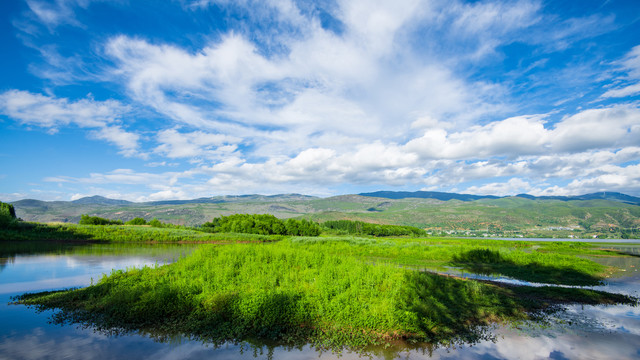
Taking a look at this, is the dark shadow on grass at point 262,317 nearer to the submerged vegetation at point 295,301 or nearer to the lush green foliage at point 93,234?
the submerged vegetation at point 295,301

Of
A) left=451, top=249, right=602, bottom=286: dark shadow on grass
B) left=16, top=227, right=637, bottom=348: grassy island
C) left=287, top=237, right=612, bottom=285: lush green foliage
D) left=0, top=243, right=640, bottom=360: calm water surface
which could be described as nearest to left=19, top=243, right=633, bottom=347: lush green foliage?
left=16, top=227, right=637, bottom=348: grassy island

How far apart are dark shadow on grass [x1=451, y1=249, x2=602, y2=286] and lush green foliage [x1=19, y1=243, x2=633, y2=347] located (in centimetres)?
532

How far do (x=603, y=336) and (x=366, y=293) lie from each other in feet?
28.0

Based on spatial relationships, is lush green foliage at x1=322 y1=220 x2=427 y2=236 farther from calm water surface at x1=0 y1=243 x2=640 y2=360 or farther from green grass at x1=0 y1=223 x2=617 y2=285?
calm water surface at x1=0 y1=243 x2=640 y2=360

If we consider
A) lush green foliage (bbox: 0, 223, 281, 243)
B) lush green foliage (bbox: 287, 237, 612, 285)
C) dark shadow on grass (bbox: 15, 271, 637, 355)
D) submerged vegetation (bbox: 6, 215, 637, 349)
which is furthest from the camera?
lush green foliage (bbox: 0, 223, 281, 243)

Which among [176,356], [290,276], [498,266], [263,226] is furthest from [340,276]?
[263,226]

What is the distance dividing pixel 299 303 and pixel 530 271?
23723 millimetres

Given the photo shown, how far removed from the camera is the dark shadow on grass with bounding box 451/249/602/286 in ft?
71.4

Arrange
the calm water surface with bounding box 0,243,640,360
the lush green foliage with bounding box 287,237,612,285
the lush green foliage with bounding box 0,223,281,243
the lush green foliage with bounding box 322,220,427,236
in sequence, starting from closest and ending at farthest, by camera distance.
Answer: the calm water surface with bounding box 0,243,640,360
the lush green foliage with bounding box 287,237,612,285
the lush green foliage with bounding box 0,223,281,243
the lush green foliage with bounding box 322,220,427,236

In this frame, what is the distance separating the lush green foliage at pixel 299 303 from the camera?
10141 mm

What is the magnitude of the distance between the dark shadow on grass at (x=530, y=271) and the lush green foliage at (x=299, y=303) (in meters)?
5.32

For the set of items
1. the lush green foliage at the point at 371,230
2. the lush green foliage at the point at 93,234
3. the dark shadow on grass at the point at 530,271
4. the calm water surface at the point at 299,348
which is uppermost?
the lush green foliage at the point at 93,234

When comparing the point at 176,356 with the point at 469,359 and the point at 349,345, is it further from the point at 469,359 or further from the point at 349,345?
the point at 469,359

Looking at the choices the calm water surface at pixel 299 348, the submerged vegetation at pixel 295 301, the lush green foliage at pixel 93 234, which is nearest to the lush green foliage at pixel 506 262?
the submerged vegetation at pixel 295 301
